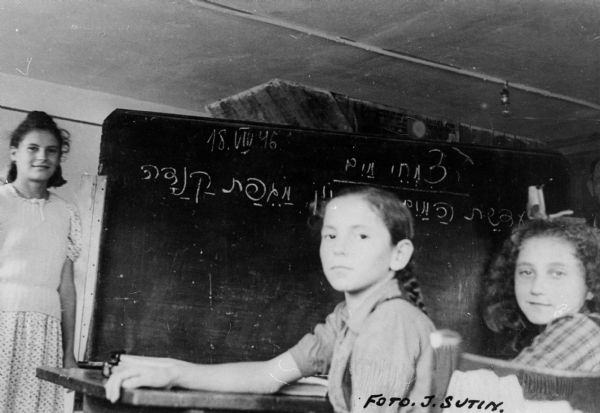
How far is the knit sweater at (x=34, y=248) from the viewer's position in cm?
249

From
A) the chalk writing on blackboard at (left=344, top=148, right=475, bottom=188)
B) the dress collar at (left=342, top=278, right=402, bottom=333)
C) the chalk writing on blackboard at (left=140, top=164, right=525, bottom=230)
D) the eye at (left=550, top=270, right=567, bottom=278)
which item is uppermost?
the chalk writing on blackboard at (left=344, top=148, right=475, bottom=188)

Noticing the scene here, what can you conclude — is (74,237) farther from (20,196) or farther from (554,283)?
(554,283)

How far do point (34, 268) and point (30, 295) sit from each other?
3.7 inches

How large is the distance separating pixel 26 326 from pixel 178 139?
843 millimetres

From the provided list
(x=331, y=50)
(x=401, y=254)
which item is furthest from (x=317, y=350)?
(x=331, y=50)

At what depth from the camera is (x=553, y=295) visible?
7.38ft

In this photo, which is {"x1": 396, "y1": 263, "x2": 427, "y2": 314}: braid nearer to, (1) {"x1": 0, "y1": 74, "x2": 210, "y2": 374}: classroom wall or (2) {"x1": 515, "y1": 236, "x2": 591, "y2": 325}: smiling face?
(2) {"x1": 515, "y1": 236, "x2": 591, "y2": 325}: smiling face

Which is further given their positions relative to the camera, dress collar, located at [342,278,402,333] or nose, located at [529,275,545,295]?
nose, located at [529,275,545,295]

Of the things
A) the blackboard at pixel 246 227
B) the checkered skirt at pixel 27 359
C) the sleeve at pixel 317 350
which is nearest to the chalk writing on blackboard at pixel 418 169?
the blackboard at pixel 246 227

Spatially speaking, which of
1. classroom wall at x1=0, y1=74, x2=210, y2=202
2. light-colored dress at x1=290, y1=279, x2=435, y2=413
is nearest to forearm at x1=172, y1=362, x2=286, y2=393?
light-colored dress at x1=290, y1=279, x2=435, y2=413

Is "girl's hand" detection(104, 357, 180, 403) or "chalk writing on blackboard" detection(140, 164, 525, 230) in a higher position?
"chalk writing on blackboard" detection(140, 164, 525, 230)

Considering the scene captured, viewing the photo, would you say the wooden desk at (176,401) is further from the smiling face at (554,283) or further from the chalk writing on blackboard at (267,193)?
the smiling face at (554,283)

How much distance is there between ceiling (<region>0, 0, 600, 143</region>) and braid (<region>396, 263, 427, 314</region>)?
82cm

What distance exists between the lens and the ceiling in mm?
2342
